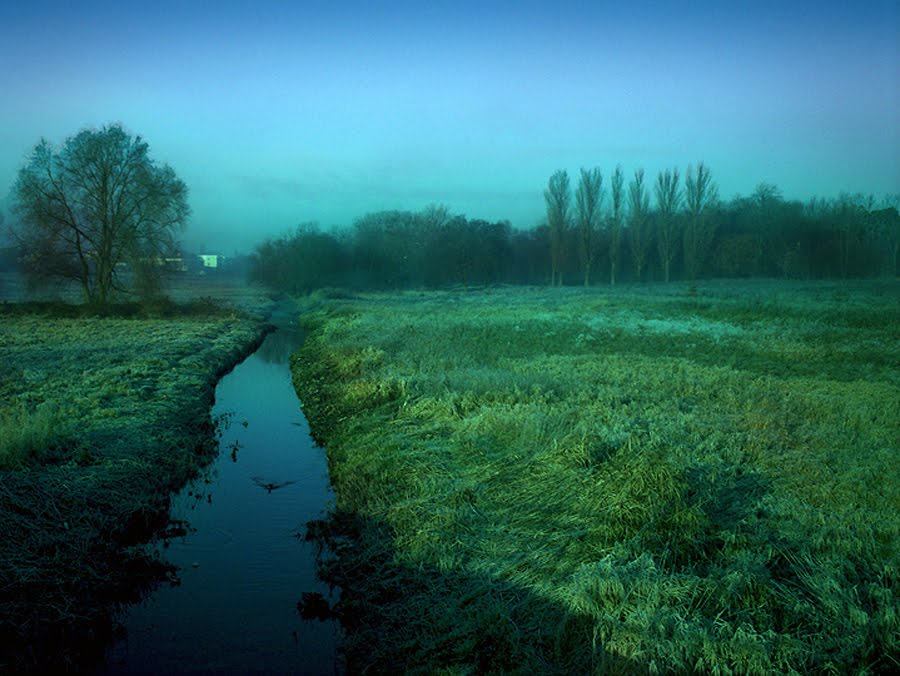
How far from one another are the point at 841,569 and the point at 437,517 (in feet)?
13.6

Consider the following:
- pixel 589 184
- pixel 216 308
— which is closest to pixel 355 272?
pixel 589 184

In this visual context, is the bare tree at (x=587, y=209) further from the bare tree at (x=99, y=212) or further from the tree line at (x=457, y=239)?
the bare tree at (x=99, y=212)

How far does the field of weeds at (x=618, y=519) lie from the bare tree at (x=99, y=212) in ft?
89.7

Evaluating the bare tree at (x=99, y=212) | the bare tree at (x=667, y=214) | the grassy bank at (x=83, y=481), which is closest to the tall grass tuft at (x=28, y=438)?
the grassy bank at (x=83, y=481)

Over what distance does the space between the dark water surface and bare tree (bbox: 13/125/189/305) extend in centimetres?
2932

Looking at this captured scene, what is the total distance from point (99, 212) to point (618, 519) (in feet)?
128

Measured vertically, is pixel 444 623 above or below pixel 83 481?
below

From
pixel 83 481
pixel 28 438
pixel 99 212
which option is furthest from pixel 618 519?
pixel 99 212

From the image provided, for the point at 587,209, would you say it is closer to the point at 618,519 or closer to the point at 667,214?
the point at 667,214

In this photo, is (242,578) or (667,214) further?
(667,214)

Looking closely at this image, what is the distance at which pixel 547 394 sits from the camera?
12594 mm

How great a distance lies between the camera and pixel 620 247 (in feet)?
222

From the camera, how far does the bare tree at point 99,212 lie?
36.4 m

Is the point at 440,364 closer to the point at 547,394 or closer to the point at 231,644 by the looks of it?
the point at 547,394
